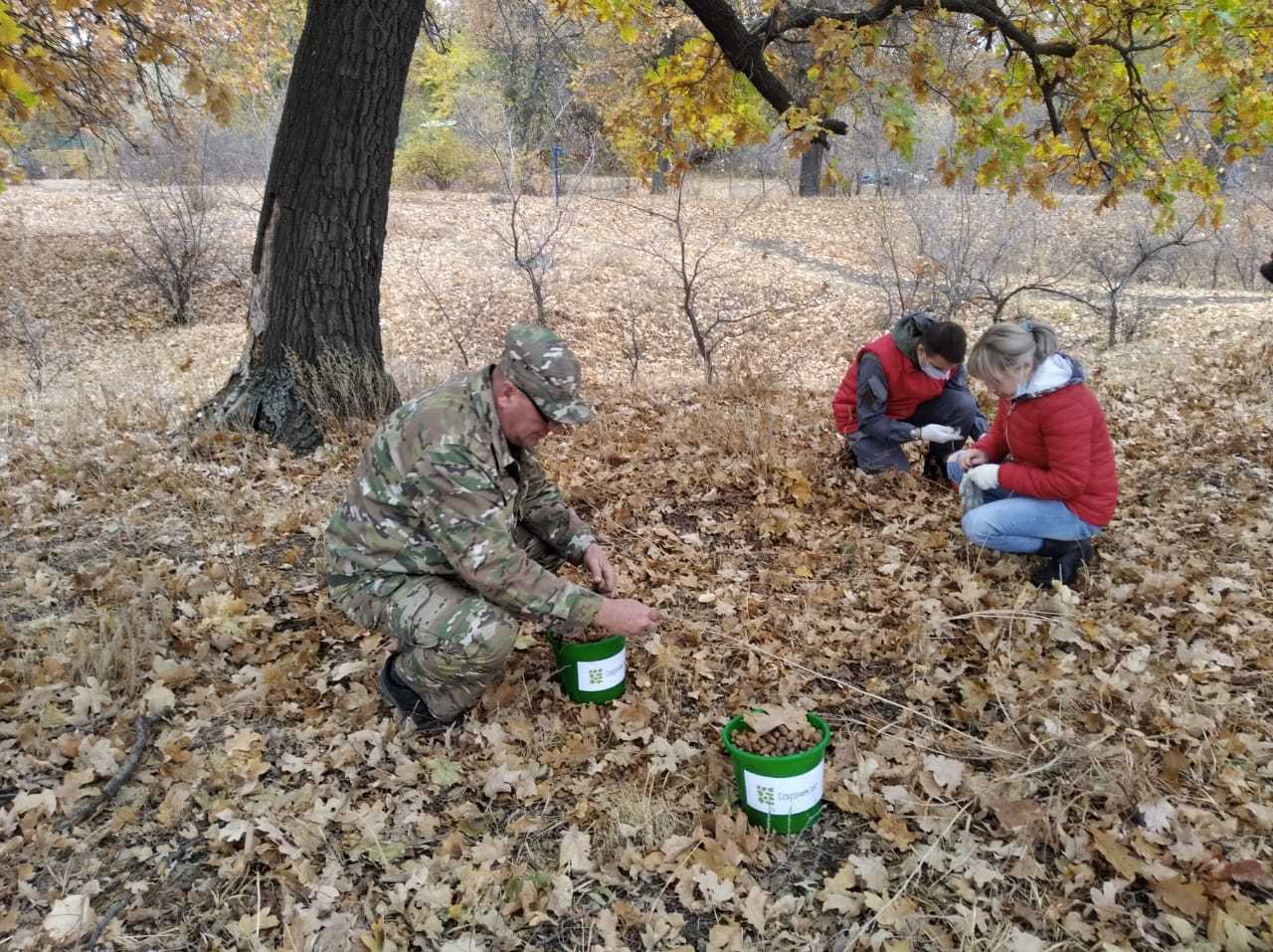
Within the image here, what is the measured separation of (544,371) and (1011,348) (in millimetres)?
2154

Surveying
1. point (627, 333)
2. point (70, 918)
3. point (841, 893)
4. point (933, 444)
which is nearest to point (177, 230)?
point (627, 333)

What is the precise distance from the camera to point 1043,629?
3732 millimetres

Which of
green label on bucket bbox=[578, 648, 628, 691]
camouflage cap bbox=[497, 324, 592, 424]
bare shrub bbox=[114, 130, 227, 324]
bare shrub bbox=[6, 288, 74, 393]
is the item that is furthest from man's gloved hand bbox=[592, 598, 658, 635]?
bare shrub bbox=[114, 130, 227, 324]

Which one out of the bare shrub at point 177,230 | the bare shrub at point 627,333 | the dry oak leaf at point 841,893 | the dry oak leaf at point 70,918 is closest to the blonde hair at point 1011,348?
the dry oak leaf at point 841,893

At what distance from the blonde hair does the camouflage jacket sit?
2096 mm

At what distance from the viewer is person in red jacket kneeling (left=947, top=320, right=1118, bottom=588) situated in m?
3.80

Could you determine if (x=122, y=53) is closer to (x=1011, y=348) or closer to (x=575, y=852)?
(x=1011, y=348)

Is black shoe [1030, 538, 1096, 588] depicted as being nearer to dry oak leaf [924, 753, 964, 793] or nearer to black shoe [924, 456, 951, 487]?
black shoe [924, 456, 951, 487]

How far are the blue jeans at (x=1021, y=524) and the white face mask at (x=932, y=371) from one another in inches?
38.2

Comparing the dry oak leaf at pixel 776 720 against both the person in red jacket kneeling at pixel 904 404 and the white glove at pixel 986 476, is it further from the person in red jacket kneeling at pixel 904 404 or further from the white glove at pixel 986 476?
the person in red jacket kneeling at pixel 904 404

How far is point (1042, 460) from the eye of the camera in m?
4.05

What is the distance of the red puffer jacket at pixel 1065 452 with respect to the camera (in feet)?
12.5

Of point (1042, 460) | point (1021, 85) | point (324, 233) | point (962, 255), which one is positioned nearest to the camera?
point (1042, 460)

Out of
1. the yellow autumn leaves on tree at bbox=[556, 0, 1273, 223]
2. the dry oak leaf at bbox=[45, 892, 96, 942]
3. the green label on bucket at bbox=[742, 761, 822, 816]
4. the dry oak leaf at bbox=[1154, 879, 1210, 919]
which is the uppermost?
the yellow autumn leaves on tree at bbox=[556, 0, 1273, 223]
